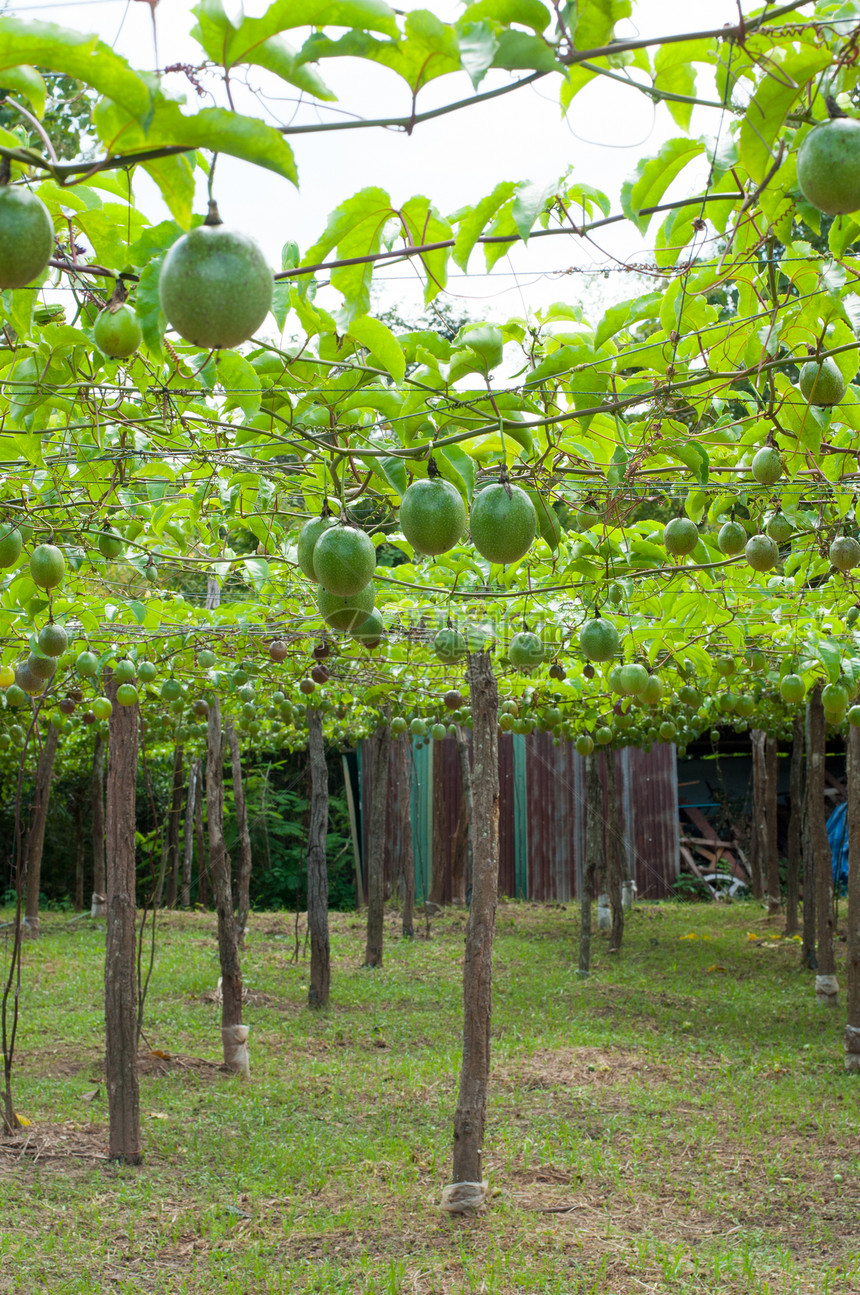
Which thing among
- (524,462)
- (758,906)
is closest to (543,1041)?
(524,462)

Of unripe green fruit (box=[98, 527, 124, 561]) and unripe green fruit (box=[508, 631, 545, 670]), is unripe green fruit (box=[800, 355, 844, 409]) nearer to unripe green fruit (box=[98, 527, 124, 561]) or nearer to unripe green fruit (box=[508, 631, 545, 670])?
unripe green fruit (box=[508, 631, 545, 670])

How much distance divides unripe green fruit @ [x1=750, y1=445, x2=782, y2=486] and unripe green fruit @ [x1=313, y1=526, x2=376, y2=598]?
3.96 feet

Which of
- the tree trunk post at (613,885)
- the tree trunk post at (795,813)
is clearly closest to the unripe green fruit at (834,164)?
the tree trunk post at (795,813)

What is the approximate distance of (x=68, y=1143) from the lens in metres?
5.43

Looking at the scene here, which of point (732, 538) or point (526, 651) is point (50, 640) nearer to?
point (526, 651)

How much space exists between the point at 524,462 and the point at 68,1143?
4.69 metres

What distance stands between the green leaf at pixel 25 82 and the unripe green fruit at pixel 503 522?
3.38ft

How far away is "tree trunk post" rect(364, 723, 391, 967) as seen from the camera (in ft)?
34.3

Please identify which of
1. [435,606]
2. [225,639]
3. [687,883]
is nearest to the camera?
[435,606]

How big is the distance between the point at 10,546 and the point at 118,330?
65.2 inches

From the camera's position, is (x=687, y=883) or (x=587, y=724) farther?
(x=687, y=883)

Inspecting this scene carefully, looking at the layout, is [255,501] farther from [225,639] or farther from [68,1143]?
[68,1143]

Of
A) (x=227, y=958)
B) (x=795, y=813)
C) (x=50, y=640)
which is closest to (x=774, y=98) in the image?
(x=50, y=640)

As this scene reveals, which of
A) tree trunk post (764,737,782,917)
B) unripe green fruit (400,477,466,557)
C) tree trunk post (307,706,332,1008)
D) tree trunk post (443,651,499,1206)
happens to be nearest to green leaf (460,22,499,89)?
unripe green fruit (400,477,466,557)
